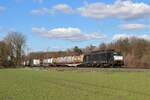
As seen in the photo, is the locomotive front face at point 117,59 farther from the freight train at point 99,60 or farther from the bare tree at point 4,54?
the bare tree at point 4,54

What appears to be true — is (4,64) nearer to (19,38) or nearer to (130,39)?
(19,38)

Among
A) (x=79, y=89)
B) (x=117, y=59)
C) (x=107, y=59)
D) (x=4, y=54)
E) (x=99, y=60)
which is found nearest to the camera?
(x=79, y=89)

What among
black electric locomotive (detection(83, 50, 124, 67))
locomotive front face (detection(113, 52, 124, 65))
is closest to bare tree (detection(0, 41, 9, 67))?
black electric locomotive (detection(83, 50, 124, 67))

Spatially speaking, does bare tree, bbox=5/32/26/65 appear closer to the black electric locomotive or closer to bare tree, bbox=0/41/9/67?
bare tree, bbox=0/41/9/67

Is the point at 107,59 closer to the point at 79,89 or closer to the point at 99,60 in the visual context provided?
the point at 99,60

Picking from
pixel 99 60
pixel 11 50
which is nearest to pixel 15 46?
pixel 11 50

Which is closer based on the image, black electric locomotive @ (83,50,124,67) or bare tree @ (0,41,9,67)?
black electric locomotive @ (83,50,124,67)

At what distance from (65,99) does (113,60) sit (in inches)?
1791

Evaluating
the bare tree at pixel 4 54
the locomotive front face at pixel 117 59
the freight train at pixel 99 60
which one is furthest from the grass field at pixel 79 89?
the bare tree at pixel 4 54

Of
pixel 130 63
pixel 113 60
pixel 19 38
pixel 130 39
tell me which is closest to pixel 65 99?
pixel 113 60

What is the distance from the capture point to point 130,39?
5084 inches

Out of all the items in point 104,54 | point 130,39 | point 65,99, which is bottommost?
point 65,99

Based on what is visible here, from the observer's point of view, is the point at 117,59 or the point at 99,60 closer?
the point at 117,59

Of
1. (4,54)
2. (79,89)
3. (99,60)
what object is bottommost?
(79,89)
